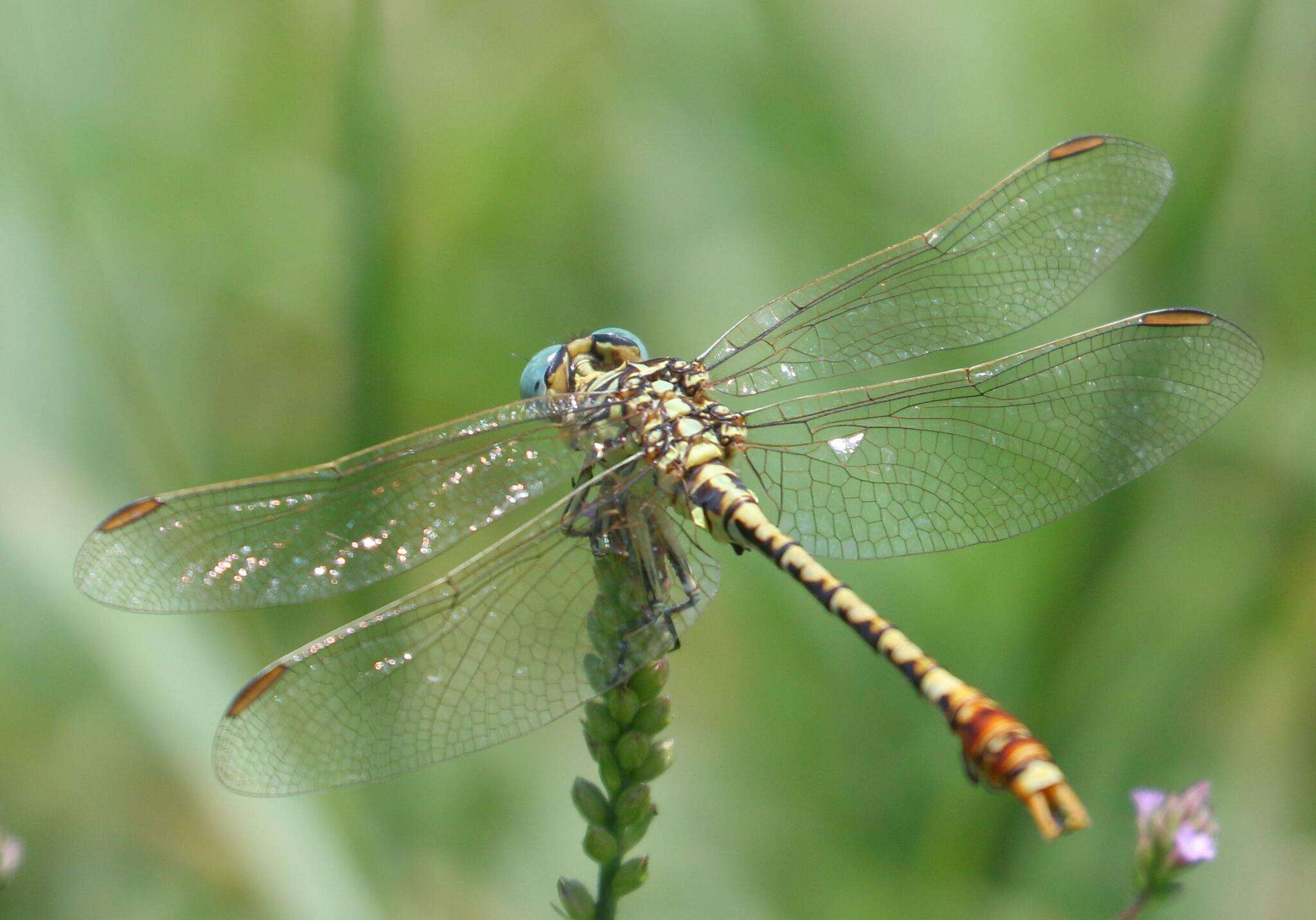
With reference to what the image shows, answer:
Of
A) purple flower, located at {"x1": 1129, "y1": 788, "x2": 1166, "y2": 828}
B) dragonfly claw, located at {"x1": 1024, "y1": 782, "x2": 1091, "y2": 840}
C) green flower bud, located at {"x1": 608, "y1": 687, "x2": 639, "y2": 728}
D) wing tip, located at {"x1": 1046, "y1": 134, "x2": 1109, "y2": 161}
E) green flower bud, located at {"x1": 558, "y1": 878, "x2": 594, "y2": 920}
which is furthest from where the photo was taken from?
wing tip, located at {"x1": 1046, "y1": 134, "x2": 1109, "y2": 161}

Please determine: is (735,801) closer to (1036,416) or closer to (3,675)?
(1036,416)

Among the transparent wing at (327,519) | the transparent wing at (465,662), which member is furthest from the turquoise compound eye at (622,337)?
the transparent wing at (465,662)

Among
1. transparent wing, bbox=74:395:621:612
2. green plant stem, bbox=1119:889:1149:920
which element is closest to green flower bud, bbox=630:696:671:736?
transparent wing, bbox=74:395:621:612

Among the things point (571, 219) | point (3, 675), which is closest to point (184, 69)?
point (571, 219)

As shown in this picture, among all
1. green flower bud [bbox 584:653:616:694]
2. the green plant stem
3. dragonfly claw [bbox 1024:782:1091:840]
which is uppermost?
green flower bud [bbox 584:653:616:694]

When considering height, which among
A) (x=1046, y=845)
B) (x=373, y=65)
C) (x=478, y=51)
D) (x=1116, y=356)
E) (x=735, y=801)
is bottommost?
(x=1046, y=845)

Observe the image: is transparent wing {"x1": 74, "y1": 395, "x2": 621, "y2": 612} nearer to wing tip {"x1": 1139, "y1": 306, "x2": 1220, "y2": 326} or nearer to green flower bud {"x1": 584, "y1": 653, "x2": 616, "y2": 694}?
green flower bud {"x1": 584, "y1": 653, "x2": 616, "y2": 694}

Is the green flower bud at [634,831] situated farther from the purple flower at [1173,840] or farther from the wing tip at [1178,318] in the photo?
the wing tip at [1178,318]

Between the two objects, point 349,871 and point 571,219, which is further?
point 571,219
